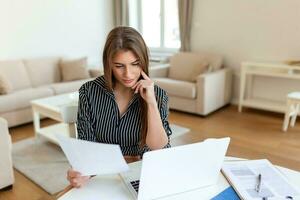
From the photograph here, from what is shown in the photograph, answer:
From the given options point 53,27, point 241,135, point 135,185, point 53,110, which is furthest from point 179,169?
point 53,27

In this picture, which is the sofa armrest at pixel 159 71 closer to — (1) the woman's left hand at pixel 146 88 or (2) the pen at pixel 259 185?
(1) the woman's left hand at pixel 146 88

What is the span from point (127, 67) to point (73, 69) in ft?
11.3

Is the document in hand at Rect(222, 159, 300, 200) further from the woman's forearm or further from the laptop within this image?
the woman's forearm

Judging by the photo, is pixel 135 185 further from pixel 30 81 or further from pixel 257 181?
pixel 30 81

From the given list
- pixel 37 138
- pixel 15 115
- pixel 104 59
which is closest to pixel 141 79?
pixel 104 59

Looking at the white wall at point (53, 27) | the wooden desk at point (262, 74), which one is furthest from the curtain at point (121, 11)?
the wooden desk at point (262, 74)

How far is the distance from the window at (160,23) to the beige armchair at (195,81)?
68cm

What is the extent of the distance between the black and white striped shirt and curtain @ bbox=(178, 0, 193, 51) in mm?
3535

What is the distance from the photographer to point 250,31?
4164mm

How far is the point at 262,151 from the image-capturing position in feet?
9.59

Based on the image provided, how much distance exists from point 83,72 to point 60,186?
244 centimetres

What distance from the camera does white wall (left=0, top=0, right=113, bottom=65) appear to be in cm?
420

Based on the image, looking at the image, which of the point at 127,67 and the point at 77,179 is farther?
the point at 127,67

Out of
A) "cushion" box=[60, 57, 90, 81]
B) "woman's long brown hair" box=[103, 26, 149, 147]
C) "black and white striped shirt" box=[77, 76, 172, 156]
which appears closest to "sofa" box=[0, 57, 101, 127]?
"cushion" box=[60, 57, 90, 81]
